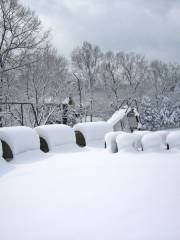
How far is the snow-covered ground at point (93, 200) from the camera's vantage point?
9.29 feet

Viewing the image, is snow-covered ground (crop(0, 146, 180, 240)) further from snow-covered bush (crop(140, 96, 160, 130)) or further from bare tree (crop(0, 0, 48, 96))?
snow-covered bush (crop(140, 96, 160, 130))

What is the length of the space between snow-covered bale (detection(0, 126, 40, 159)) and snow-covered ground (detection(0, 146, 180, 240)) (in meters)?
1.24

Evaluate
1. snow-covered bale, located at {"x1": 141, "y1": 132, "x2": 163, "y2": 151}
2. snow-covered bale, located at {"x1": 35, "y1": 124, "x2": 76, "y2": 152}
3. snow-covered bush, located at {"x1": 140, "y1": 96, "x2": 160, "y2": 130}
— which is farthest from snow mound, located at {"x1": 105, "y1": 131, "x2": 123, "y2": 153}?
snow-covered bush, located at {"x1": 140, "y1": 96, "x2": 160, "y2": 130}

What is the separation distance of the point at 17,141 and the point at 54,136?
146 cm

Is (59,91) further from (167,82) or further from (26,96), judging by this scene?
(167,82)

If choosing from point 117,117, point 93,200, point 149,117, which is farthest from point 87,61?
point 93,200

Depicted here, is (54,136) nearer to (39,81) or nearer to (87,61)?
(39,81)

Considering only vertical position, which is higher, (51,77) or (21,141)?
(51,77)

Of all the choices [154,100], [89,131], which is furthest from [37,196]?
[154,100]

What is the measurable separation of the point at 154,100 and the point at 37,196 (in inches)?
1559

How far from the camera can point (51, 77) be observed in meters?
21.3

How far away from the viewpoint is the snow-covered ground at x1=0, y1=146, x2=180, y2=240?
283 centimetres

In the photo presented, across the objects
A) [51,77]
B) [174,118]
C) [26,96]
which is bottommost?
[174,118]

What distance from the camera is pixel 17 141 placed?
7488 mm
